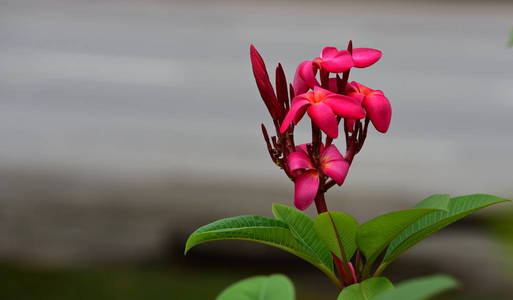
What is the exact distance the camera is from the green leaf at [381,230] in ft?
1.88

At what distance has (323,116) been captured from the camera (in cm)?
58

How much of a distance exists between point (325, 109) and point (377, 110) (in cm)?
6

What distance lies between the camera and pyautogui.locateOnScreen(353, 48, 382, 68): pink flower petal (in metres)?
0.63

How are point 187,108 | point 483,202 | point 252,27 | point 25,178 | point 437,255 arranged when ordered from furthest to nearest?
point 252,27, point 187,108, point 25,178, point 437,255, point 483,202

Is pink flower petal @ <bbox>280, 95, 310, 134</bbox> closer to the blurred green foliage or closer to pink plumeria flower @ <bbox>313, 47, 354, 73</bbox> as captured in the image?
pink plumeria flower @ <bbox>313, 47, 354, 73</bbox>

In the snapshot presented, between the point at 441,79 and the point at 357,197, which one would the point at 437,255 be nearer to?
the point at 357,197

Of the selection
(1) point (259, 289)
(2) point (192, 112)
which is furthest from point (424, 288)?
(2) point (192, 112)

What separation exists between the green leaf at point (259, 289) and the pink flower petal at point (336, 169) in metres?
0.17

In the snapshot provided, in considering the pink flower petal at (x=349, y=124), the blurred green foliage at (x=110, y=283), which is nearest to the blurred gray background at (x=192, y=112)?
the blurred green foliage at (x=110, y=283)

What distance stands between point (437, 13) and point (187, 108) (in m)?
3.49

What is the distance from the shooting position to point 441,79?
6.37 m

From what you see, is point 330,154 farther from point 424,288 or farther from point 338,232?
point 424,288

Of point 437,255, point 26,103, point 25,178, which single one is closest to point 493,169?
point 437,255

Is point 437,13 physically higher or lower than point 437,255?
higher
